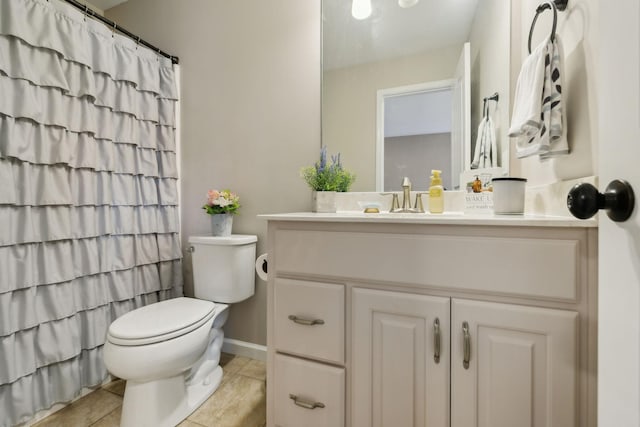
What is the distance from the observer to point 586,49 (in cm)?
80

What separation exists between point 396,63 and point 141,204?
1.69 meters

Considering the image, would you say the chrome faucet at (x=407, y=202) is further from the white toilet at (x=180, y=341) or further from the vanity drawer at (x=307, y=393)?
the white toilet at (x=180, y=341)

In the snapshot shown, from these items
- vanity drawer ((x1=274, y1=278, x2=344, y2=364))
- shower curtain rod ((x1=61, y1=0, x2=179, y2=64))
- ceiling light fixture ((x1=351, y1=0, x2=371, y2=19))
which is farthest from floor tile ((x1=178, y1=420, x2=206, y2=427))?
ceiling light fixture ((x1=351, y1=0, x2=371, y2=19))

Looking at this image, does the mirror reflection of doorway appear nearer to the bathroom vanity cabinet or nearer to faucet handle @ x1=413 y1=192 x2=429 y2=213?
faucet handle @ x1=413 y1=192 x2=429 y2=213

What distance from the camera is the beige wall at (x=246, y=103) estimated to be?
1.63m

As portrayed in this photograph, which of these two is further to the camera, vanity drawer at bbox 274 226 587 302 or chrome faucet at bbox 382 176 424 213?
chrome faucet at bbox 382 176 424 213

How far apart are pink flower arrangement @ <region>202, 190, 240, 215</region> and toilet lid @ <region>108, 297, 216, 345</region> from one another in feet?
1.74

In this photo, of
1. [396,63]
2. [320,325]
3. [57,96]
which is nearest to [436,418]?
[320,325]

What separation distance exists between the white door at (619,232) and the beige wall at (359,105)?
1066 mm

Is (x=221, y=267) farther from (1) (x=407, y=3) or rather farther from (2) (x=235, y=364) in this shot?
(1) (x=407, y=3)

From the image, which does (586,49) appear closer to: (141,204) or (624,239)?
(624,239)

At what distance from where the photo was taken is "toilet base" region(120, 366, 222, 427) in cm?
118

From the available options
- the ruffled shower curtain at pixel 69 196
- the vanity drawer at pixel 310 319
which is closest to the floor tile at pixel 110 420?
the ruffled shower curtain at pixel 69 196

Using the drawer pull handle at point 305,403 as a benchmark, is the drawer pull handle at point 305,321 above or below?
above
